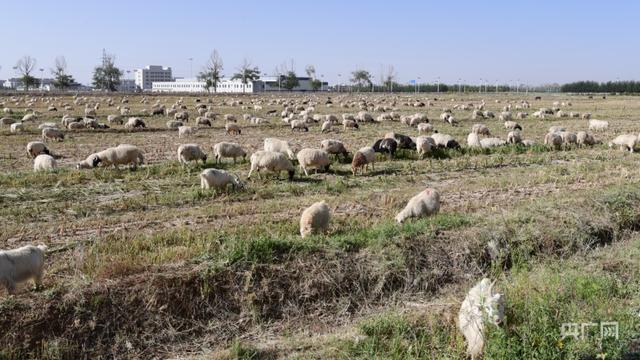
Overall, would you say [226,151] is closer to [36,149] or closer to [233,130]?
[36,149]

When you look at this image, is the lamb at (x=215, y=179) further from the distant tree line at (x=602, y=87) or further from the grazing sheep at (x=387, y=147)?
the distant tree line at (x=602, y=87)

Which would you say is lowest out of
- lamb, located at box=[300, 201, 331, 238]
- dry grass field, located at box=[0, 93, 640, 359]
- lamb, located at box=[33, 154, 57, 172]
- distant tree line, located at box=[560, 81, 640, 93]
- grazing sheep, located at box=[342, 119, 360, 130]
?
dry grass field, located at box=[0, 93, 640, 359]

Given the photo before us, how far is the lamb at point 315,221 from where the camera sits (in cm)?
1121

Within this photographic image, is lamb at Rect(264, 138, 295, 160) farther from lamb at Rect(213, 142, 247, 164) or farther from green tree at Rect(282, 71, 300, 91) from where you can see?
green tree at Rect(282, 71, 300, 91)

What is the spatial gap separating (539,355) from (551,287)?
222 centimetres

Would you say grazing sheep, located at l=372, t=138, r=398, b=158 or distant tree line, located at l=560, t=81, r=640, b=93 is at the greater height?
distant tree line, located at l=560, t=81, r=640, b=93

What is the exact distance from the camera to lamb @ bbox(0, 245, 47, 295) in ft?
27.1

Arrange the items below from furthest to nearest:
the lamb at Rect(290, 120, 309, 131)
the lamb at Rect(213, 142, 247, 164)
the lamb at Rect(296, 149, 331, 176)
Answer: the lamb at Rect(290, 120, 309, 131), the lamb at Rect(213, 142, 247, 164), the lamb at Rect(296, 149, 331, 176)

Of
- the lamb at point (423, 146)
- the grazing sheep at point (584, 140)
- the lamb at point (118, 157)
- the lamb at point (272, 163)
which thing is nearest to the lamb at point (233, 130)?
the lamb at point (118, 157)

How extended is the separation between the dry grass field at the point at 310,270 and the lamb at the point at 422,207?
0.40 metres

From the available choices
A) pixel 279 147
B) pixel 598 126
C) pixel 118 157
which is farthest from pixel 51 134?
pixel 598 126

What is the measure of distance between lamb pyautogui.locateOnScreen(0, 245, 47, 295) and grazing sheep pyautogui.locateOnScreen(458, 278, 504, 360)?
6234 mm

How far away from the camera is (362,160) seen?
19.1 m

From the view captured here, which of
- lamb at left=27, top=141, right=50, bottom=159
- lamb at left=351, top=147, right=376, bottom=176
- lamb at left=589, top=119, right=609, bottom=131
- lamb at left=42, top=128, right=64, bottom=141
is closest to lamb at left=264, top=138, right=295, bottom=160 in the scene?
lamb at left=351, top=147, right=376, bottom=176
